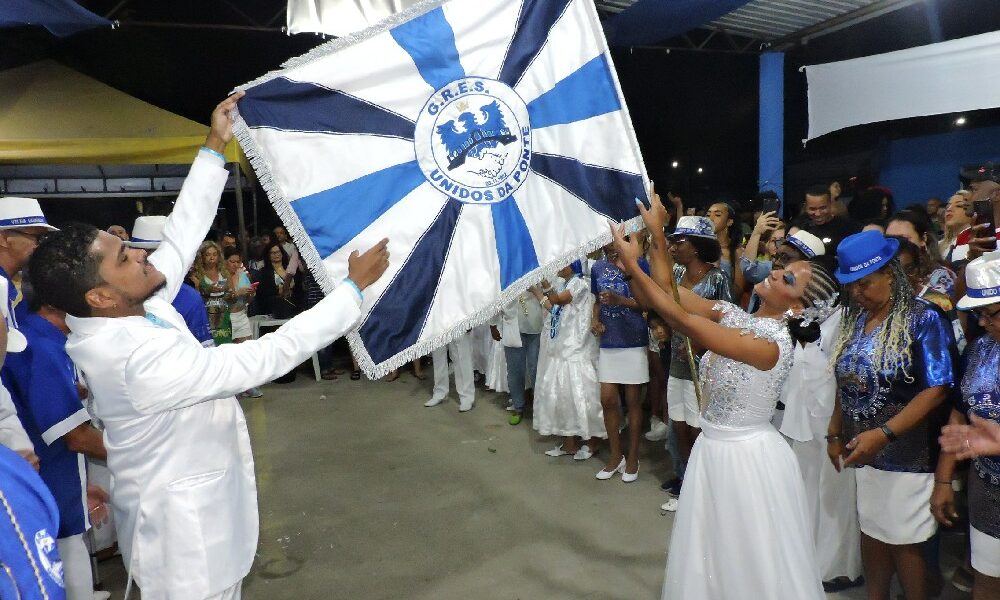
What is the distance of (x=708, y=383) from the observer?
2.50m

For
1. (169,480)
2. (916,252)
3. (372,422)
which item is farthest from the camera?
(372,422)

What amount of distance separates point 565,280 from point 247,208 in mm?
9423

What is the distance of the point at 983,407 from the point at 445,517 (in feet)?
9.62

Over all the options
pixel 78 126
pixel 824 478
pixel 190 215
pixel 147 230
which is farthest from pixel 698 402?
pixel 78 126

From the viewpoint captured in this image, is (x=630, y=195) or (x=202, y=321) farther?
(x=202, y=321)

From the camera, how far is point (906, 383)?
2406 mm

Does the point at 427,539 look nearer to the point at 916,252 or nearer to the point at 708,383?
the point at 708,383

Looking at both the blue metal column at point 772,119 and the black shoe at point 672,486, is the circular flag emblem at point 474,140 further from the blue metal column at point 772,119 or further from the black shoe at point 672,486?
the blue metal column at point 772,119

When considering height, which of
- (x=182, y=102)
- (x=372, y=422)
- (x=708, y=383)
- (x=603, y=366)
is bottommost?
(x=372, y=422)

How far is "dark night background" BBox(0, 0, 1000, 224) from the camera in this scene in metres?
8.06

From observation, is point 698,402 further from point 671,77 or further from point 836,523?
point 671,77

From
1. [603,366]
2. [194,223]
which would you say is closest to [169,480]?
[194,223]

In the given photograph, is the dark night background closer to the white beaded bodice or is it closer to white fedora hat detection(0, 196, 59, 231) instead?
white fedora hat detection(0, 196, 59, 231)

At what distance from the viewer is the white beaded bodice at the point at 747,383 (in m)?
2.34
